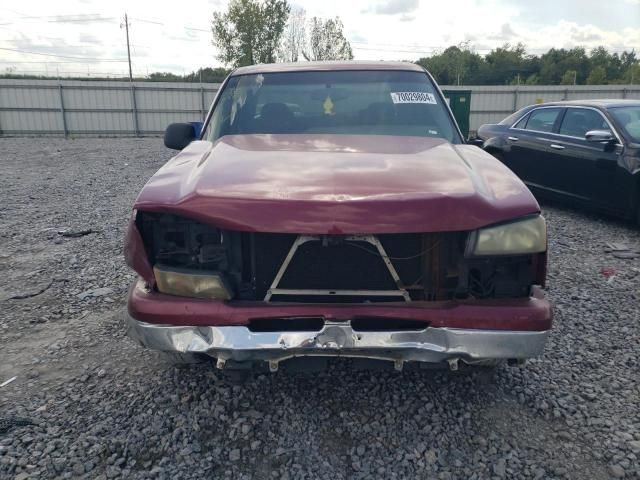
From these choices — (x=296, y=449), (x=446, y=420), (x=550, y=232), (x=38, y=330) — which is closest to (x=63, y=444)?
(x=296, y=449)

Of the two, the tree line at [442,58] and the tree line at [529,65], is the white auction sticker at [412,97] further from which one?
the tree line at [529,65]

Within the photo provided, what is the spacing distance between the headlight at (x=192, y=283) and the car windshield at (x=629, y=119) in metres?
5.56

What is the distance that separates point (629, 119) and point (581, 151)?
2.05 ft

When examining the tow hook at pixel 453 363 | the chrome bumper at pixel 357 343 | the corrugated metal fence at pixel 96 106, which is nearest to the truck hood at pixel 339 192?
the chrome bumper at pixel 357 343

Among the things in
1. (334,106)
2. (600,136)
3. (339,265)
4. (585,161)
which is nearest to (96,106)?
(585,161)

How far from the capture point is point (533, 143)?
7230mm

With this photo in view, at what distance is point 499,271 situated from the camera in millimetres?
2279

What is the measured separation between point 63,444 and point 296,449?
103 cm

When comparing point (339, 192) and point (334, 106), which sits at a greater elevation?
point (334, 106)

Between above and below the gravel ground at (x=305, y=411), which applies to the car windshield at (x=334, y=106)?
above

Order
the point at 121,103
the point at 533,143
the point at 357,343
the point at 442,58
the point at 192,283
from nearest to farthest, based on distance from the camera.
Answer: the point at 357,343
the point at 192,283
the point at 533,143
the point at 121,103
the point at 442,58

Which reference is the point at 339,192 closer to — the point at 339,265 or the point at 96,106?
the point at 339,265

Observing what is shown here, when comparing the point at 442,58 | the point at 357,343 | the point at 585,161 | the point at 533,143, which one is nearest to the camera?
the point at 357,343

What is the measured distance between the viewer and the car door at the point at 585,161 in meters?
6.04
